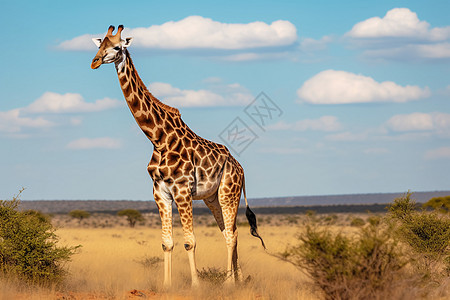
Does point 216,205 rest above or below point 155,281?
above

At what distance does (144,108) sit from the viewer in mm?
13008

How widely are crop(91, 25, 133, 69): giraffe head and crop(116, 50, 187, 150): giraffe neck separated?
0.69 ft

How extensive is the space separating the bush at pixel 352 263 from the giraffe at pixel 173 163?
13.2 ft

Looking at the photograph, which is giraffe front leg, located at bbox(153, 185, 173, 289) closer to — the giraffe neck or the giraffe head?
the giraffe neck

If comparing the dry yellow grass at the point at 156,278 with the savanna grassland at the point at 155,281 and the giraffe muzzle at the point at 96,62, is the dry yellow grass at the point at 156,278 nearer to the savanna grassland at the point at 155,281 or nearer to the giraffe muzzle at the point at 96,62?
the savanna grassland at the point at 155,281

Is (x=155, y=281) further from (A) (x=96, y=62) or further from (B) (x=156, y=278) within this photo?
(A) (x=96, y=62)

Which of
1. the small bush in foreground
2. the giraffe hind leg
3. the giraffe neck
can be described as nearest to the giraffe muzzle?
the giraffe neck

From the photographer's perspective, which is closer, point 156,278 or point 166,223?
point 166,223

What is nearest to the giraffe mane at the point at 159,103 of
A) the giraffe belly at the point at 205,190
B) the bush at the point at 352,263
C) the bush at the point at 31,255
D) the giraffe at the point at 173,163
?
the giraffe at the point at 173,163

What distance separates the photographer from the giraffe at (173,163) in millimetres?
12680

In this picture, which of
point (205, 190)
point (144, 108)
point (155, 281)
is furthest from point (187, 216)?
point (144, 108)

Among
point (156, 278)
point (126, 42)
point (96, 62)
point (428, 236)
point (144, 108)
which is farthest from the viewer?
point (428, 236)

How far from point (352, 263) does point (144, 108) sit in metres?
5.89

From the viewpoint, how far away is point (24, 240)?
12.7m
